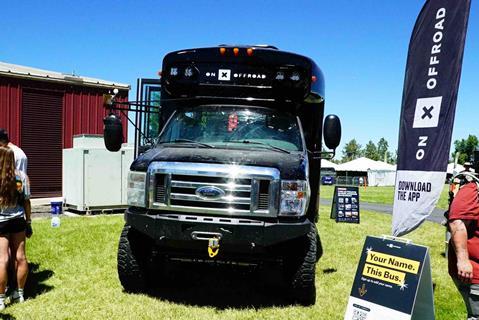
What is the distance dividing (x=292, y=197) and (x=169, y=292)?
2146mm

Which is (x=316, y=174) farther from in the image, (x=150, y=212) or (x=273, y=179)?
(x=150, y=212)

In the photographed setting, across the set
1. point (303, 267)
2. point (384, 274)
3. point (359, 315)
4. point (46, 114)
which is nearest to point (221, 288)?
point (303, 267)

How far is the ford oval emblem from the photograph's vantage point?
4609 mm

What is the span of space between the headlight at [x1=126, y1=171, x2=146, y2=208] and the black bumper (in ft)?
0.62

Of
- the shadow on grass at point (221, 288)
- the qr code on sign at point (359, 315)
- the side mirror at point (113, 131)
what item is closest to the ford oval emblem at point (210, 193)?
the shadow on grass at point (221, 288)

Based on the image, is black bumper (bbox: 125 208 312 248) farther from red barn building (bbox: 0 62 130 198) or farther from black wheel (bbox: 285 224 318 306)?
red barn building (bbox: 0 62 130 198)

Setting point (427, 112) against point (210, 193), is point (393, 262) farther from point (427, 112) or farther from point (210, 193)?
point (210, 193)

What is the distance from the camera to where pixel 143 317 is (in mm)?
4641

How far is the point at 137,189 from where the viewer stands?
4883 mm

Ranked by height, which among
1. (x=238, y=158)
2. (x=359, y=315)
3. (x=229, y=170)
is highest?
(x=238, y=158)

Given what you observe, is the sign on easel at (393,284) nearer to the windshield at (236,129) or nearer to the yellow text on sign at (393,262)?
the yellow text on sign at (393,262)

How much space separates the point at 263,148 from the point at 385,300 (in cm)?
220

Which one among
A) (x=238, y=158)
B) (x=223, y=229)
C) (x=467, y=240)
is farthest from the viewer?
(x=238, y=158)

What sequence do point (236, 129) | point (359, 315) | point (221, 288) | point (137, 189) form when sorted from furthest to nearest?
point (221, 288) → point (236, 129) → point (137, 189) → point (359, 315)
